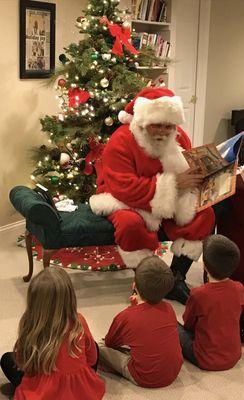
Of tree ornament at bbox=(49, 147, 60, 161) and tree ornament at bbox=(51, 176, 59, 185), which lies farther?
tree ornament at bbox=(49, 147, 60, 161)

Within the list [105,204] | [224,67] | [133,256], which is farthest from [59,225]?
[224,67]

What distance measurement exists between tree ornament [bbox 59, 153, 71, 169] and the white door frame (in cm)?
270

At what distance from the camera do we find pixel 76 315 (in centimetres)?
194

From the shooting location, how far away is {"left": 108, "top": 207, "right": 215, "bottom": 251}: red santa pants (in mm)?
2891

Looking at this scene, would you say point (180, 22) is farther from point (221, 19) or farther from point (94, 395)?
point (94, 395)

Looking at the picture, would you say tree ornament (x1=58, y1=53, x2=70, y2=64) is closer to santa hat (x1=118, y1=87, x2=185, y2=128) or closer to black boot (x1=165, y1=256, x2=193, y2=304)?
santa hat (x1=118, y1=87, x2=185, y2=128)

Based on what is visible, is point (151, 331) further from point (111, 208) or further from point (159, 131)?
point (159, 131)

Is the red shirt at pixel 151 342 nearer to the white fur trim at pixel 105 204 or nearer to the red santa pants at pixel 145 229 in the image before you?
the red santa pants at pixel 145 229

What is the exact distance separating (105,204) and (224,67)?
12.7 ft

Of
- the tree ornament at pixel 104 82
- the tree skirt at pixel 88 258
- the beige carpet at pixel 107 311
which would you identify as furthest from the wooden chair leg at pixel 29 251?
the tree ornament at pixel 104 82

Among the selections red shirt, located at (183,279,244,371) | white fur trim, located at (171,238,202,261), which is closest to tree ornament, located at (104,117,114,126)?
white fur trim, located at (171,238,202,261)

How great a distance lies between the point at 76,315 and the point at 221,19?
5029 mm

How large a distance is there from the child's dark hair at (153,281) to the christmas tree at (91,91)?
1.73 metres

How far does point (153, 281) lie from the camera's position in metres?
2.14
